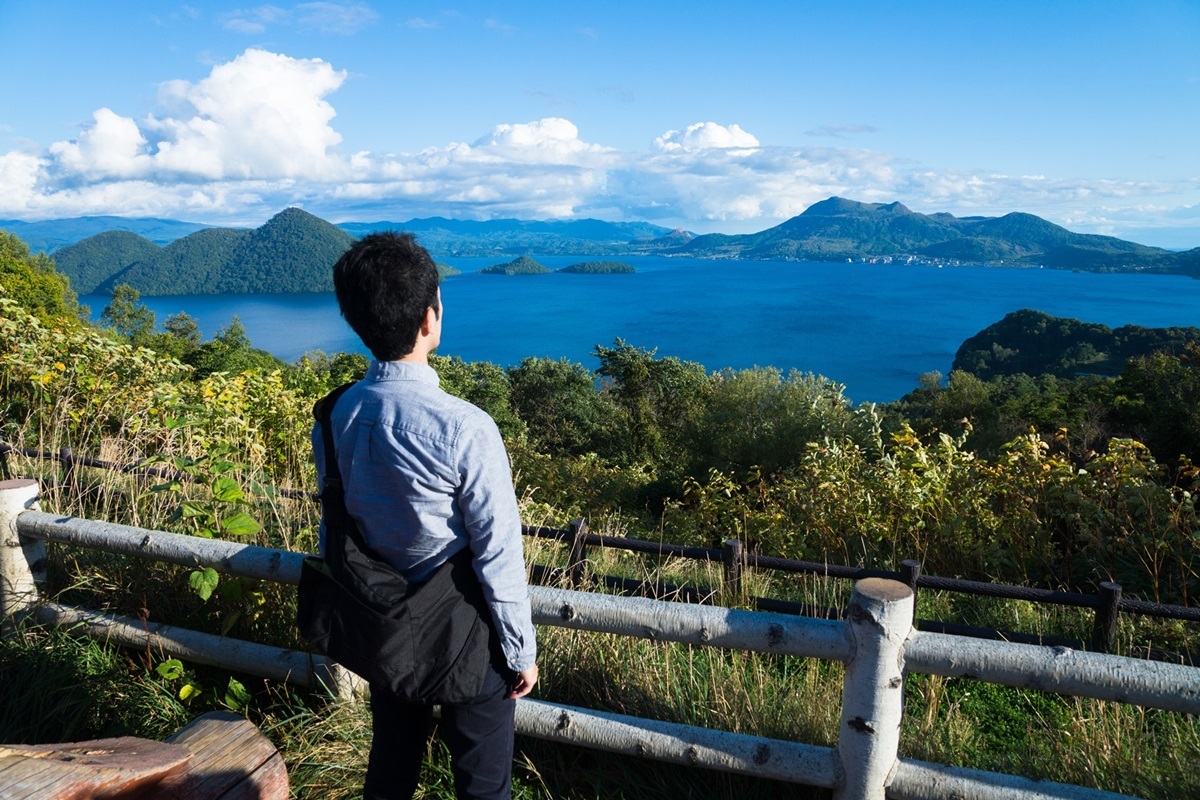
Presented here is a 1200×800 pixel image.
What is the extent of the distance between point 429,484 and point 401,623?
308 mm

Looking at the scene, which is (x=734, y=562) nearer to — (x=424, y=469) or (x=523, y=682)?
(x=523, y=682)

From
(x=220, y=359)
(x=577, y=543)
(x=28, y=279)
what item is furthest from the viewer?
(x=220, y=359)

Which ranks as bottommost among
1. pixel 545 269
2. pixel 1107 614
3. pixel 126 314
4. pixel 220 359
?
pixel 220 359

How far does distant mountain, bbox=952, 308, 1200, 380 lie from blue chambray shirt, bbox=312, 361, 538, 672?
55771mm

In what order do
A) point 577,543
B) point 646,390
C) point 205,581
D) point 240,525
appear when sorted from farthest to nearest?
point 646,390, point 577,543, point 240,525, point 205,581

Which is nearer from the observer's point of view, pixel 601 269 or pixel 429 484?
pixel 429 484

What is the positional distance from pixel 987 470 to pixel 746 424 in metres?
13.4

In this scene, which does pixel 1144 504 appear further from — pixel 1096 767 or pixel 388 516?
pixel 388 516

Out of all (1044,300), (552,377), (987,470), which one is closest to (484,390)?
(552,377)

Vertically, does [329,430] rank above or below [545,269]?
below

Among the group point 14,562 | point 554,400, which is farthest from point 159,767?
point 554,400

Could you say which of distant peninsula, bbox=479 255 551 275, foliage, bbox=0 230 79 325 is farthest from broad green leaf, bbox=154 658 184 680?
distant peninsula, bbox=479 255 551 275

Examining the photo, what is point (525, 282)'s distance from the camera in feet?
540

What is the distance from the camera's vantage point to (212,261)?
164 metres
